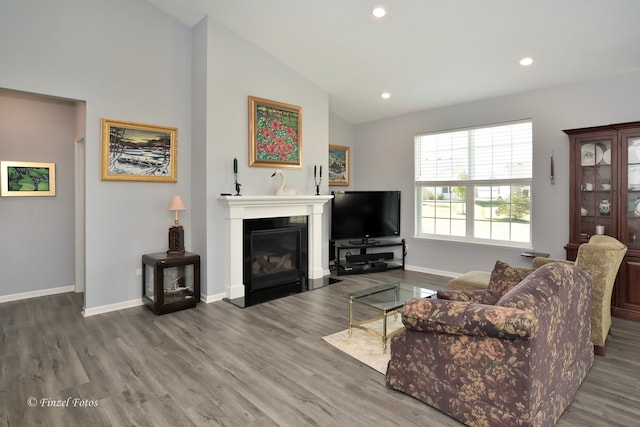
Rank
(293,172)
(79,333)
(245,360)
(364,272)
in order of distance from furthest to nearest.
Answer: (364,272) < (293,172) < (79,333) < (245,360)

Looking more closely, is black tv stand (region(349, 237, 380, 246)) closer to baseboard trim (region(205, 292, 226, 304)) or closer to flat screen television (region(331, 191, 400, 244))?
flat screen television (region(331, 191, 400, 244))

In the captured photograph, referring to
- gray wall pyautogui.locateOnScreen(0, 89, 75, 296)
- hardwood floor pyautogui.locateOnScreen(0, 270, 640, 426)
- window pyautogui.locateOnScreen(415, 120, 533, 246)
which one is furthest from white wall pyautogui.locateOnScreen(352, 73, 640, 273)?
gray wall pyautogui.locateOnScreen(0, 89, 75, 296)

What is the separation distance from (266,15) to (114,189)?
110 inches

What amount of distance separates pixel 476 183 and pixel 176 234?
4556 millimetres

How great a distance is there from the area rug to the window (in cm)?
272

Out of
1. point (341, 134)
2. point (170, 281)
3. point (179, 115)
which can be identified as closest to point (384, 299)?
point (170, 281)

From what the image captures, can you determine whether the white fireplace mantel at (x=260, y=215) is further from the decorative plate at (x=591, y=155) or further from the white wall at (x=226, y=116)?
the decorative plate at (x=591, y=155)

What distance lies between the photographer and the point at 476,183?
18.8 feet

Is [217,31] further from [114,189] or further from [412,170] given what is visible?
[412,170]

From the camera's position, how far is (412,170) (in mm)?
6484

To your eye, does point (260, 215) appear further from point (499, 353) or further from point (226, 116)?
point (499, 353)

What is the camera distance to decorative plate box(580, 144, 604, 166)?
14.1 feet

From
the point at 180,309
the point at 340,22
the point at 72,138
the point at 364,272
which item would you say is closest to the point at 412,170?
the point at 364,272

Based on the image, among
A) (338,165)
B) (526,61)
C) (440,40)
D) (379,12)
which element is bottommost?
(338,165)
